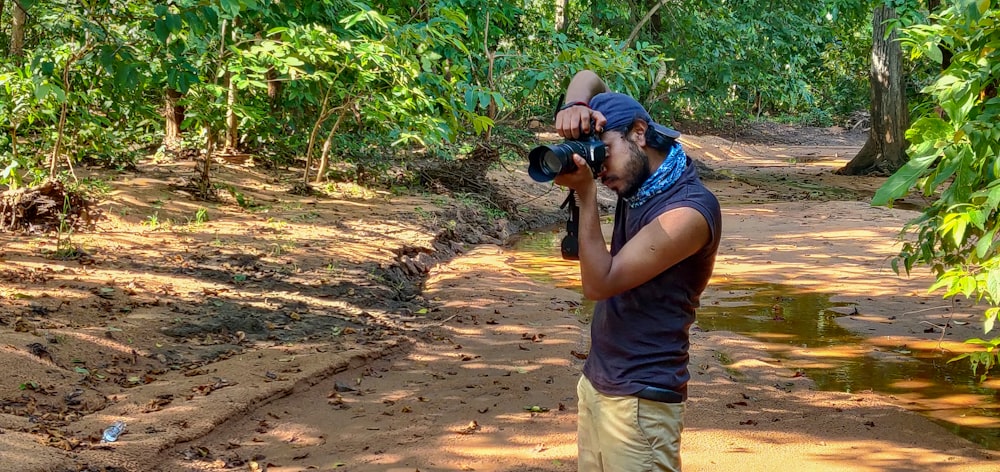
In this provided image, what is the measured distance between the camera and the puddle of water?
5.24m

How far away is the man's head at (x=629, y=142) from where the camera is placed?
2400mm

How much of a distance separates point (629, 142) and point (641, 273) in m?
0.35

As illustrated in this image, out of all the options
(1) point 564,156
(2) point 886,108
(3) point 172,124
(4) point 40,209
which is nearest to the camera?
(1) point 564,156

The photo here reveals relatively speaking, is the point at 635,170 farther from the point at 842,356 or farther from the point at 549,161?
the point at 842,356

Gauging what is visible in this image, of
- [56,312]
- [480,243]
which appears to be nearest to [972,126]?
[56,312]

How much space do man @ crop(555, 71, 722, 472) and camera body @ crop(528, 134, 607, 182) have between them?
22mm

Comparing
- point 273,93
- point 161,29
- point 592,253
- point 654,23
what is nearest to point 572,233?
point 592,253

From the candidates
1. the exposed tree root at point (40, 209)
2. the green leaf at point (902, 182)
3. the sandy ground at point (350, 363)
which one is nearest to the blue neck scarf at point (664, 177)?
the green leaf at point (902, 182)

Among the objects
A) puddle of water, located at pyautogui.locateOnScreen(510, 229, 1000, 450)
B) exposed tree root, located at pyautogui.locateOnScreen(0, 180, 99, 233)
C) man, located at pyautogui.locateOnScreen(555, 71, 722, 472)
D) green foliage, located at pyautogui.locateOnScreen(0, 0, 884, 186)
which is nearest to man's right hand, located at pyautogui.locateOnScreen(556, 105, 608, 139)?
man, located at pyautogui.locateOnScreen(555, 71, 722, 472)

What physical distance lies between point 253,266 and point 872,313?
5019 millimetres

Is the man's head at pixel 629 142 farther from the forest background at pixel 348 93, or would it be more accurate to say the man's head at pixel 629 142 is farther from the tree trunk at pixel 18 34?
the tree trunk at pixel 18 34

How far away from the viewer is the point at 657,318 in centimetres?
241

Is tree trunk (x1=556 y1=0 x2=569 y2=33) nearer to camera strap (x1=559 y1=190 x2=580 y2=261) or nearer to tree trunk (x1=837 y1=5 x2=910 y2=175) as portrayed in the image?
tree trunk (x1=837 y1=5 x2=910 y2=175)

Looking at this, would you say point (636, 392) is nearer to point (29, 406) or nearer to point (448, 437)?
point (448, 437)
